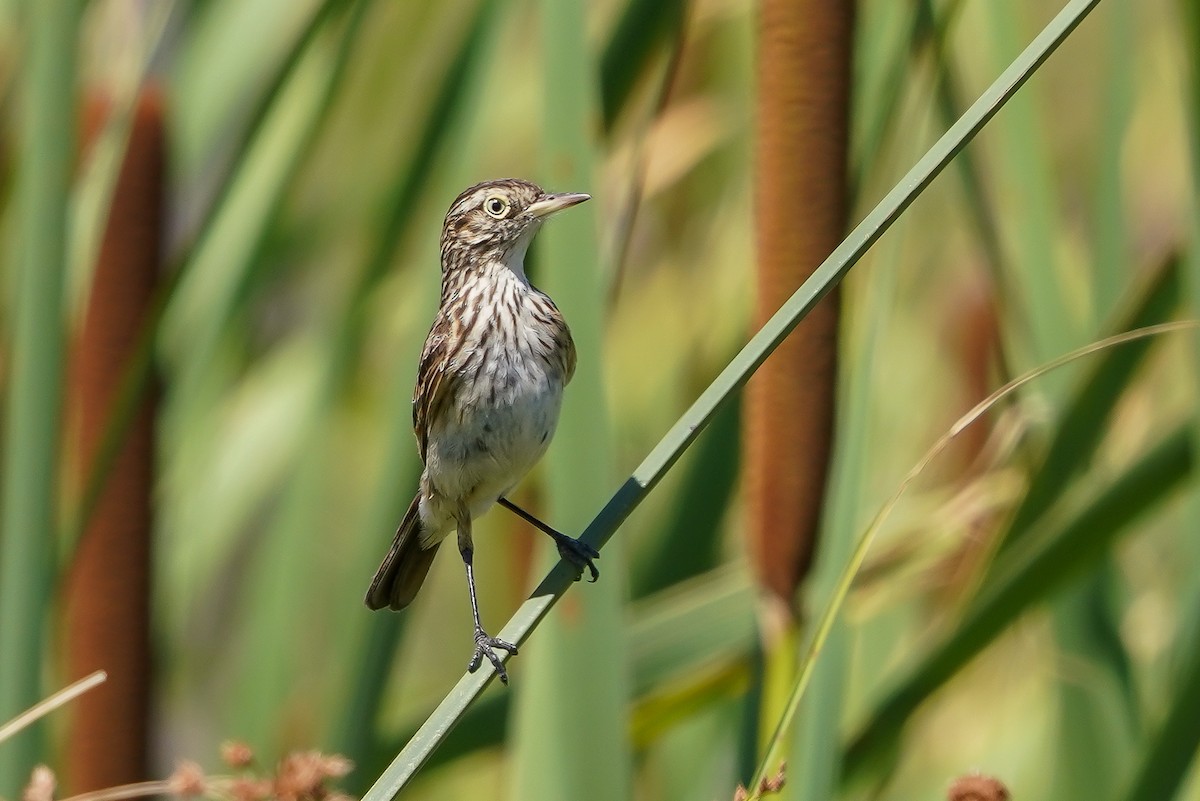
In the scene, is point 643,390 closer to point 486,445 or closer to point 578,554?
point 486,445

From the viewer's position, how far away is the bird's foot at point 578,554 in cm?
178

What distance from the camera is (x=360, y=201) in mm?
3439

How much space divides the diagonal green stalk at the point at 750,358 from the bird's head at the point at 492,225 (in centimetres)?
102

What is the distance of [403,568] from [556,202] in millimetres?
674

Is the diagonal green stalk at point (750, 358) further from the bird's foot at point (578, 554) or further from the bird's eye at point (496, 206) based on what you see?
the bird's eye at point (496, 206)

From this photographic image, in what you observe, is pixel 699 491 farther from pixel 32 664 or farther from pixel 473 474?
pixel 32 664

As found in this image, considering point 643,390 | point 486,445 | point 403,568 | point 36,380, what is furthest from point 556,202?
point 643,390

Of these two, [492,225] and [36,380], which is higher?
[492,225]

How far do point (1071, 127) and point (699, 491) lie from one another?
278 cm

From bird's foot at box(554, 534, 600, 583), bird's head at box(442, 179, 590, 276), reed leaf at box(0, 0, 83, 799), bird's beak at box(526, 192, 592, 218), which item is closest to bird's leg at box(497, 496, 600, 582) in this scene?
bird's foot at box(554, 534, 600, 583)

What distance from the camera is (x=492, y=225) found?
9.21 ft

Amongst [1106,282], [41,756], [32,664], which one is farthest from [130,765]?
[1106,282]

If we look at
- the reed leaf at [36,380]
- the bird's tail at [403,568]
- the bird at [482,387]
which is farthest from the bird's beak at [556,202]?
the reed leaf at [36,380]

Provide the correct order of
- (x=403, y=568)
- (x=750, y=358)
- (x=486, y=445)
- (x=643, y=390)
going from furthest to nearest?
(x=643, y=390) → (x=486, y=445) → (x=403, y=568) → (x=750, y=358)
